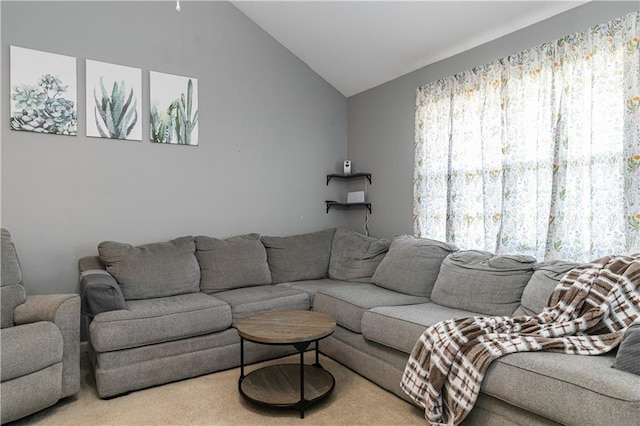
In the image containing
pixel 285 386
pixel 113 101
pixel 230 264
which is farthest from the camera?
pixel 230 264

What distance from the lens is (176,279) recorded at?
3.09 meters

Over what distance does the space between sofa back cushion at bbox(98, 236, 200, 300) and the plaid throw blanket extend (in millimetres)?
1870

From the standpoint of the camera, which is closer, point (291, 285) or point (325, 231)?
point (291, 285)

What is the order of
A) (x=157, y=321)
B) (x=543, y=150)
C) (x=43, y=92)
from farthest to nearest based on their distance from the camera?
(x=43, y=92) < (x=543, y=150) < (x=157, y=321)

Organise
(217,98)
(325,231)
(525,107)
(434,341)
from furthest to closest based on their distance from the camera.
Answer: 1. (325,231)
2. (217,98)
3. (525,107)
4. (434,341)

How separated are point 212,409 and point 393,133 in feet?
9.56

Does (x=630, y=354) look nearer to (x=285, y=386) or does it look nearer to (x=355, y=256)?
(x=285, y=386)

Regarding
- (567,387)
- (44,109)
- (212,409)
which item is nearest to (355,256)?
(212,409)

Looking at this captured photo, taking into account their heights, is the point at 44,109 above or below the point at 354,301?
above

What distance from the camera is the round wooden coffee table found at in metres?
2.17

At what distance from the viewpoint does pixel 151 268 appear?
3012 millimetres

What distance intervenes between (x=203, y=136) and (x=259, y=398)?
2421mm

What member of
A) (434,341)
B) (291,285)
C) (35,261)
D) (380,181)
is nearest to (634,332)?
(434,341)

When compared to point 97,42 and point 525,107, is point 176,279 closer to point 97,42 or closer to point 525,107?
point 97,42
